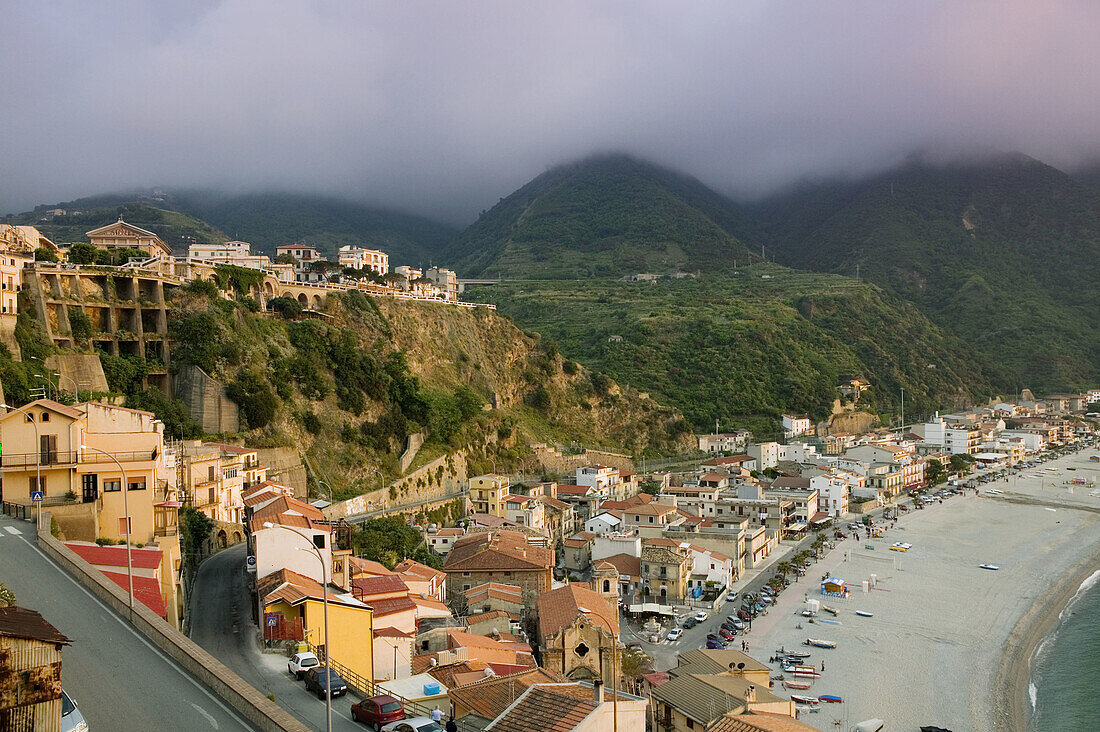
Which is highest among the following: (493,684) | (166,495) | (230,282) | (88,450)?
(230,282)

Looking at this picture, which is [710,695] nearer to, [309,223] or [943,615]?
[943,615]

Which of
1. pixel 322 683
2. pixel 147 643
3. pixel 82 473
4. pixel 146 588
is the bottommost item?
pixel 322 683

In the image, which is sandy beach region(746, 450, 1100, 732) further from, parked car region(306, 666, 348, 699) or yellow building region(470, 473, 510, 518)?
parked car region(306, 666, 348, 699)

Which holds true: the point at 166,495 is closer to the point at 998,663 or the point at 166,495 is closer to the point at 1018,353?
the point at 998,663

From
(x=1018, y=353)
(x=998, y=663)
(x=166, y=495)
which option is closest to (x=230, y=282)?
(x=166, y=495)

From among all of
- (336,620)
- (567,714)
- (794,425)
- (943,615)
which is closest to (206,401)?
(336,620)

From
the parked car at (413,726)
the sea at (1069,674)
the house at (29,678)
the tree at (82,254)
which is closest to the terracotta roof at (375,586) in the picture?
the parked car at (413,726)
